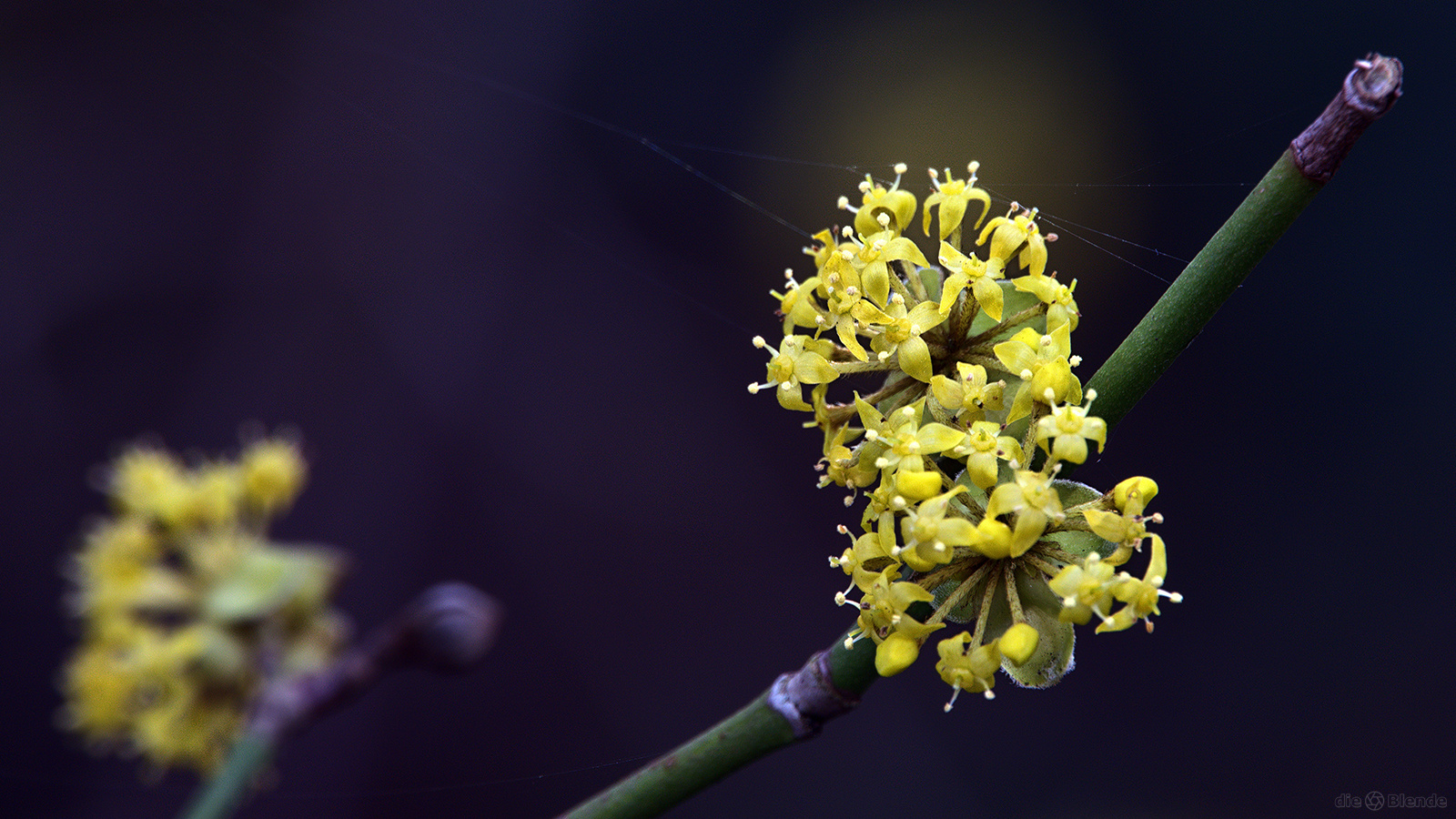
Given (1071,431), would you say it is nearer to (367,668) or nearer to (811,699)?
(811,699)

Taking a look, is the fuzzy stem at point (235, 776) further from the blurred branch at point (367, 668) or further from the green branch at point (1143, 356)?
the green branch at point (1143, 356)

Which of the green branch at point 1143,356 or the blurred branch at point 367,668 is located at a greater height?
the blurred branch at point 367,668

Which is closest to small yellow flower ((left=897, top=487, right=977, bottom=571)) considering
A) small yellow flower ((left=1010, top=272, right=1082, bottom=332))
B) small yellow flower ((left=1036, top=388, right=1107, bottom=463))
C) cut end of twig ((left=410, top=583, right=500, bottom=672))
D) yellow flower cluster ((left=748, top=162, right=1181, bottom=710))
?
yellow flower cluster ((left=748, top=162, right=1181, bottom=710))

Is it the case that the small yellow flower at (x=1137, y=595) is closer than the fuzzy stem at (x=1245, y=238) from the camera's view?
No

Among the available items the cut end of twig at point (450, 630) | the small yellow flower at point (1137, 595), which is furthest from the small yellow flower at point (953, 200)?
the cut end of twig at point (450, 630)

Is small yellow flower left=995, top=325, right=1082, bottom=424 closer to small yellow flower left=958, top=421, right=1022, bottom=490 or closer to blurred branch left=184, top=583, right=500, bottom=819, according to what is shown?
small yellow flower left=958, top=421, right=1022, bottom=490

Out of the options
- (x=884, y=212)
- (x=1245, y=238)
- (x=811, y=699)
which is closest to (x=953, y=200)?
(x=884, y=212)

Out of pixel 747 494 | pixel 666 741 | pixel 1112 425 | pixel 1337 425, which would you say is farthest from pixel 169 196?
pixel 1337 425
